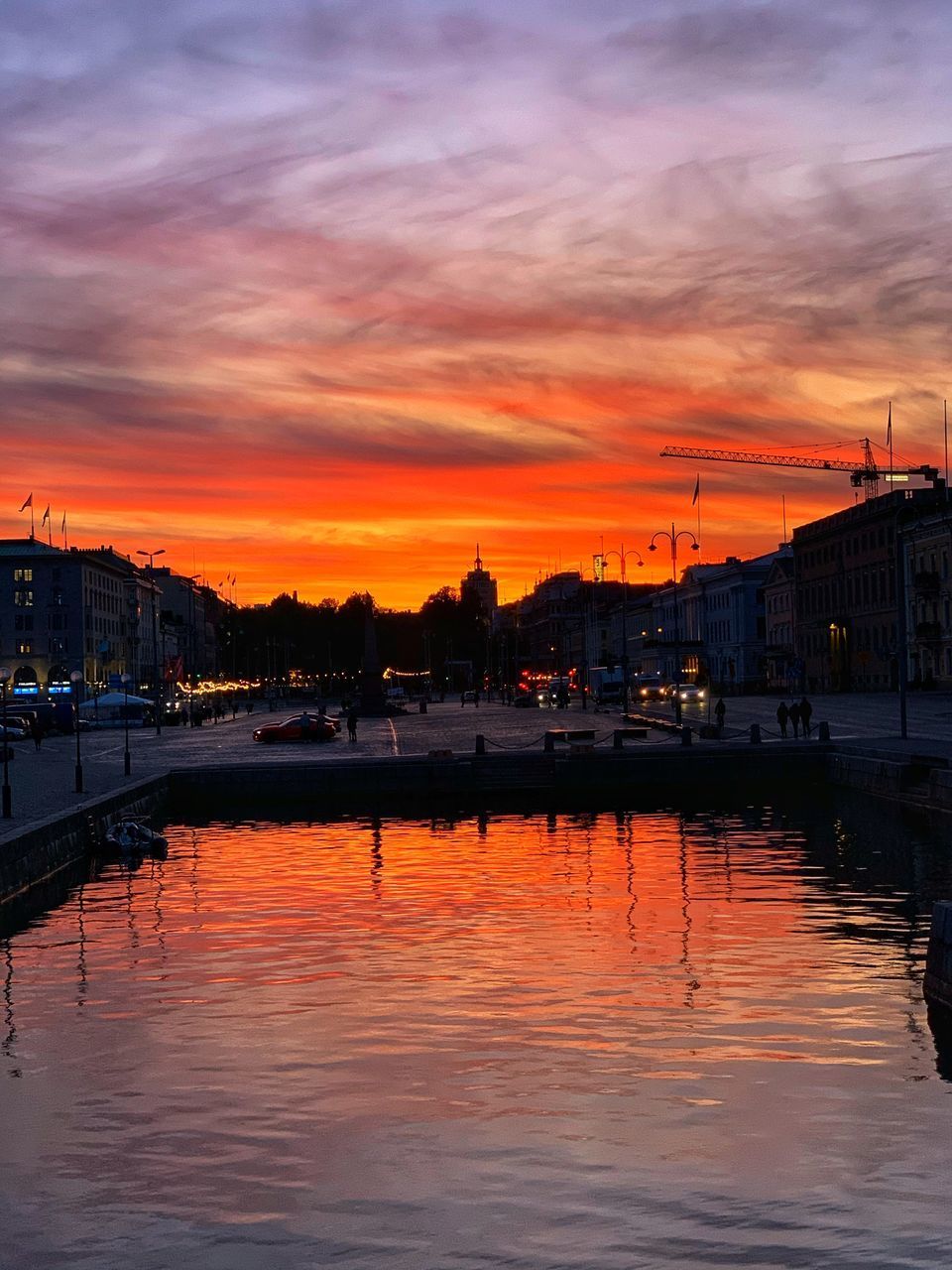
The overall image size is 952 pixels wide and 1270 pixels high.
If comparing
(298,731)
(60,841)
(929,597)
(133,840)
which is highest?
(929,597)

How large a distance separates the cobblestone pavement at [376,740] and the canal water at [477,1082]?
47.4ft

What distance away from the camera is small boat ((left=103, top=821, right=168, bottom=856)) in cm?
4547

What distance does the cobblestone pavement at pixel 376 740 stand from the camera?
2451 inches

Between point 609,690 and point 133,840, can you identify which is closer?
point 133,840

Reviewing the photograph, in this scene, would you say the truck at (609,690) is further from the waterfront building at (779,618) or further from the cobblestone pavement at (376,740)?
the cobblestone pavement at (376,740)

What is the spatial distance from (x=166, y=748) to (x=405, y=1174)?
83.9 m

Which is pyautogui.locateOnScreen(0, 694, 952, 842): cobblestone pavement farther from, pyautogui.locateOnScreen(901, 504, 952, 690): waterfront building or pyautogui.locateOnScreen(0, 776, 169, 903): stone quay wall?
pyautogui.locateOnScreen(901, 504, 952, 690): waterfront building

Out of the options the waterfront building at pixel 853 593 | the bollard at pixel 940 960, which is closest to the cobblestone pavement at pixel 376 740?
the waterfront building at pixel 853 593

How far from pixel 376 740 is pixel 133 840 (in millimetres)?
55266

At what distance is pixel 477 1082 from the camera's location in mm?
17984

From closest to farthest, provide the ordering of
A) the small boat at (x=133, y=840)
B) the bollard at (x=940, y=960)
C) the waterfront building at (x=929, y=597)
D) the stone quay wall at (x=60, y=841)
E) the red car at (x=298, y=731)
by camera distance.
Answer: the bollard at (x=940, y=960) < the stone quay wall at (x=60, y=841) < the small boat at (x=133, y=840) < the red car at (x=298, y=731) < the waterfront building at (x=929, y=597)

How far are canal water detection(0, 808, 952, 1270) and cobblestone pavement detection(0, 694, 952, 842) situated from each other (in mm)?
14443

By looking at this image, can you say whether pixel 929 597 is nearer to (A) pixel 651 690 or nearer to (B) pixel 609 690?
A: (A) pixel 651 690

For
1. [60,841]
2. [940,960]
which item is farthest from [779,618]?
[940,960]
